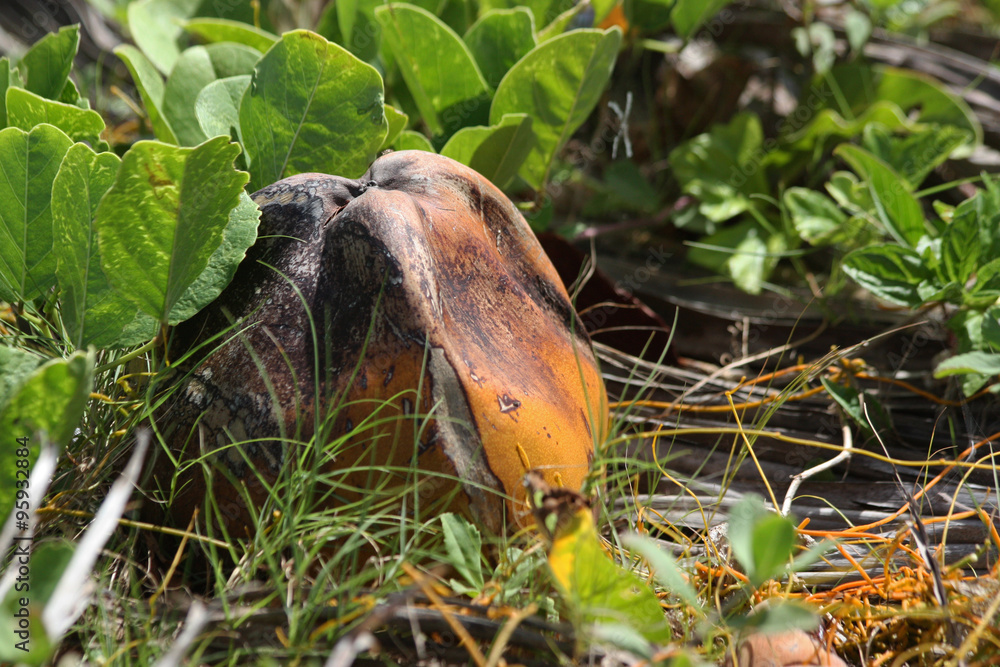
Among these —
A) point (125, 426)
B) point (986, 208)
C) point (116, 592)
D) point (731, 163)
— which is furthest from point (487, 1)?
point (116, 592)

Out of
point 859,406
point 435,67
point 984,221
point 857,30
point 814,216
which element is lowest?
point 859,406

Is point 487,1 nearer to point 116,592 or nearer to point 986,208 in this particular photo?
point 986,208

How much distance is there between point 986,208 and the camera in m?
1.19

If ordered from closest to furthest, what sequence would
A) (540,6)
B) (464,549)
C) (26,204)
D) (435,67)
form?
(464,549) < (26,204) < (435,67) < (540,6)

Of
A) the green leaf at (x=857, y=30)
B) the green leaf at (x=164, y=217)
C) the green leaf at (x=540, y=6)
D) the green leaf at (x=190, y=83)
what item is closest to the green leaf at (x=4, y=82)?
the green leaf at (x=190, y=83)

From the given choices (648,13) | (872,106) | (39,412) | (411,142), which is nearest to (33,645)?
(39,412)

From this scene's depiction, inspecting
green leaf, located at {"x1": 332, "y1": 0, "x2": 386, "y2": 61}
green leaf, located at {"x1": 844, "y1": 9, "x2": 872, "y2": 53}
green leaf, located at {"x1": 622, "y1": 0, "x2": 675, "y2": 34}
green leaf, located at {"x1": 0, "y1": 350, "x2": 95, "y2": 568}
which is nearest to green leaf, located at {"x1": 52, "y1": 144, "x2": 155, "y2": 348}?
green leaf, located at {"x1": 0, "y1": 350, "x2": 95, "y2": 568}

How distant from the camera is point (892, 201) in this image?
1311 mm

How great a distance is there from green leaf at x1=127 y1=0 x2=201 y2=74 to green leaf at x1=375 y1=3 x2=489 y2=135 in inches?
16.3

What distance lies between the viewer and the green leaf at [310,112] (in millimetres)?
1017

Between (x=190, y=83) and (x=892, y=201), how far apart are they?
1210 millimetres

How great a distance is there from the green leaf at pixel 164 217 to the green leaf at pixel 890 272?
97 centimetres

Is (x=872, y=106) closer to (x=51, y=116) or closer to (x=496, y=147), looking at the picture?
(x=496, y=147)

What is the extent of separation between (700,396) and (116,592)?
0.91m
